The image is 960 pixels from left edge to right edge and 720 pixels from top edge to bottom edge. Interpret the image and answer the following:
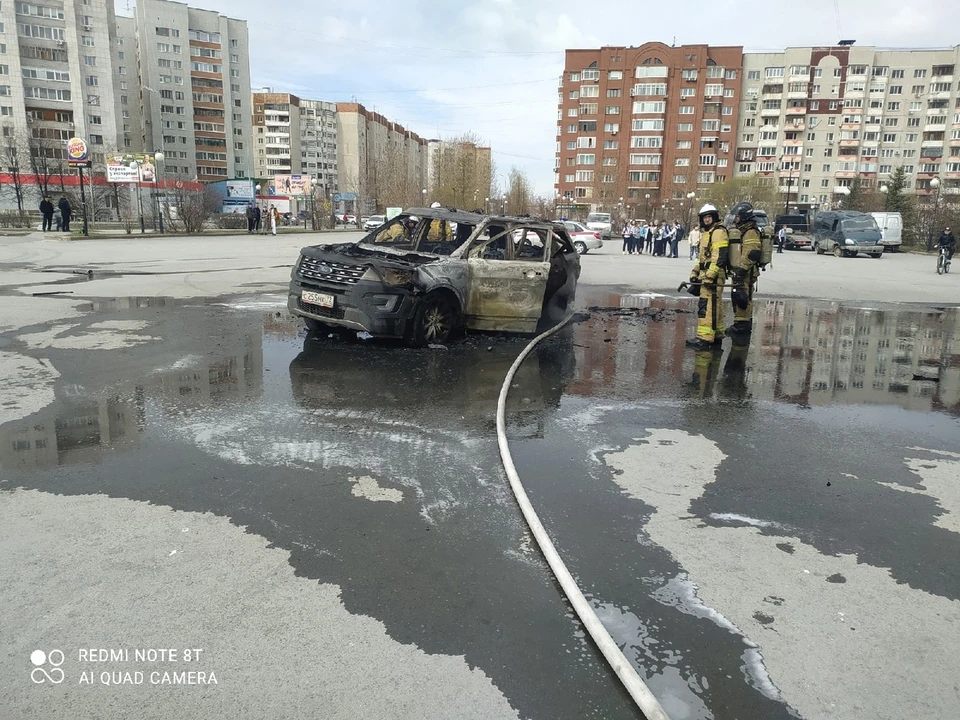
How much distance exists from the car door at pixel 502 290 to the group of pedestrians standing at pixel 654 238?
24871mm

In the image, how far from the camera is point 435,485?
14.6 ft

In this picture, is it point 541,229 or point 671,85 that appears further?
point 671,85

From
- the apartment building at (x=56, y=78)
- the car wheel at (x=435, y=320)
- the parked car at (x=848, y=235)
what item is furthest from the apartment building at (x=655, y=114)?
the car wheel at (x=435, y=320)

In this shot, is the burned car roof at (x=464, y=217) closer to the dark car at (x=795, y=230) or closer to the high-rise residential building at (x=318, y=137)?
the dark car at (x=795, y=230)

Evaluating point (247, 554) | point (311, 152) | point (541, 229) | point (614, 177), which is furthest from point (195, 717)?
point (311, 152)

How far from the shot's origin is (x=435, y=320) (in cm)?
887

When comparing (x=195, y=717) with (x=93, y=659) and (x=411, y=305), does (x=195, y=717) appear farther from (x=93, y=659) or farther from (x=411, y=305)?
(x=411, y=305)

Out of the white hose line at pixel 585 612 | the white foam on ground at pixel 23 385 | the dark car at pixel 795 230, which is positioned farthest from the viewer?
the dark car at pixel 795 230

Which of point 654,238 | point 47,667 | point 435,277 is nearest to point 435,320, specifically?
point 435,277

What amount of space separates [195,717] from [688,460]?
3729 mm

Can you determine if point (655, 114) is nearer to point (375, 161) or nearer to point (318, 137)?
point (375, 161)

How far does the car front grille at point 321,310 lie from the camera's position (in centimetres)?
826

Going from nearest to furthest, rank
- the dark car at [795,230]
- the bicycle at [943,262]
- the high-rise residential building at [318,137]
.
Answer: the bicycle at [943,262] < the dark car at [795,230] < the high-rise residential building at [318,137]

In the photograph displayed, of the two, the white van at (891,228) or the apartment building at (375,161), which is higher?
the apartment building at (375,161)
